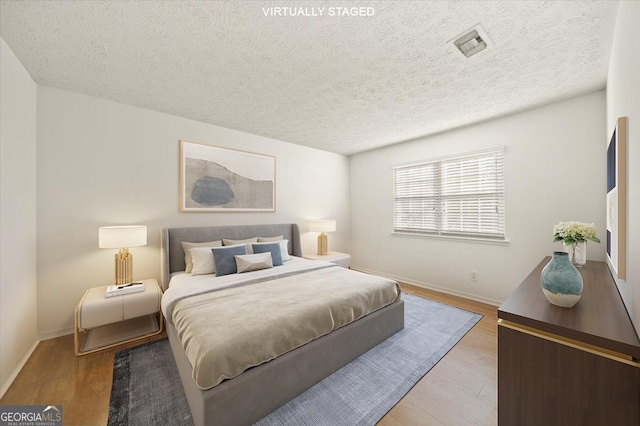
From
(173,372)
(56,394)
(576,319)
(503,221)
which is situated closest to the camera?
(576,319)

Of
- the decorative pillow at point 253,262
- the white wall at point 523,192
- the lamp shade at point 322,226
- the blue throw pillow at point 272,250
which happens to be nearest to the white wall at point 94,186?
the blue throw pillow at point 272,250

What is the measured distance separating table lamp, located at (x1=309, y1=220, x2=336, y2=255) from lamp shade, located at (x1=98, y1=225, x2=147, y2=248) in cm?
260

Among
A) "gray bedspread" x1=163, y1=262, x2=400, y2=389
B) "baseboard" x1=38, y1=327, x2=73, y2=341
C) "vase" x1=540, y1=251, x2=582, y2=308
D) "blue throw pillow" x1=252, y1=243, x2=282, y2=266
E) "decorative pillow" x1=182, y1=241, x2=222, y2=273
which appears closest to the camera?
"vase" x1=540, y1=251, x2=582, y2=308

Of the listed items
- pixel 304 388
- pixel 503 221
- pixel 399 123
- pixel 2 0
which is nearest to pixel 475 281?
pixel 503 221

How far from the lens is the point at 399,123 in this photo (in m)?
3.38

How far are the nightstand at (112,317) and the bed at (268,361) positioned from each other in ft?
0.98

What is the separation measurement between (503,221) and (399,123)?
6.33ft

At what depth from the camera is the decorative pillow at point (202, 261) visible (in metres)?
2.81

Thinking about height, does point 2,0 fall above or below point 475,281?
above

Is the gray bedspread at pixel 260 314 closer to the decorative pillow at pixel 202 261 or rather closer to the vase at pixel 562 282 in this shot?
the decorative pillow at pixel 202 261

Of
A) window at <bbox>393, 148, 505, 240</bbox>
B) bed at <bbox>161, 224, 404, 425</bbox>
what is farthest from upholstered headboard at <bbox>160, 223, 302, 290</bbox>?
window at <bbox>393, 148, 505, 240</bbox>

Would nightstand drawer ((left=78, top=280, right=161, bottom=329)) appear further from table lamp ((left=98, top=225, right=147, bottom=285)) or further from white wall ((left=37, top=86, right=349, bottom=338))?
white wall ((left=37, top=86, right=349, bottom=338))

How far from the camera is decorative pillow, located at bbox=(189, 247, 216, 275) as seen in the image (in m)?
2.81

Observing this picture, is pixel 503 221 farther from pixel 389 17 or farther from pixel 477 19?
pixel 389 17
